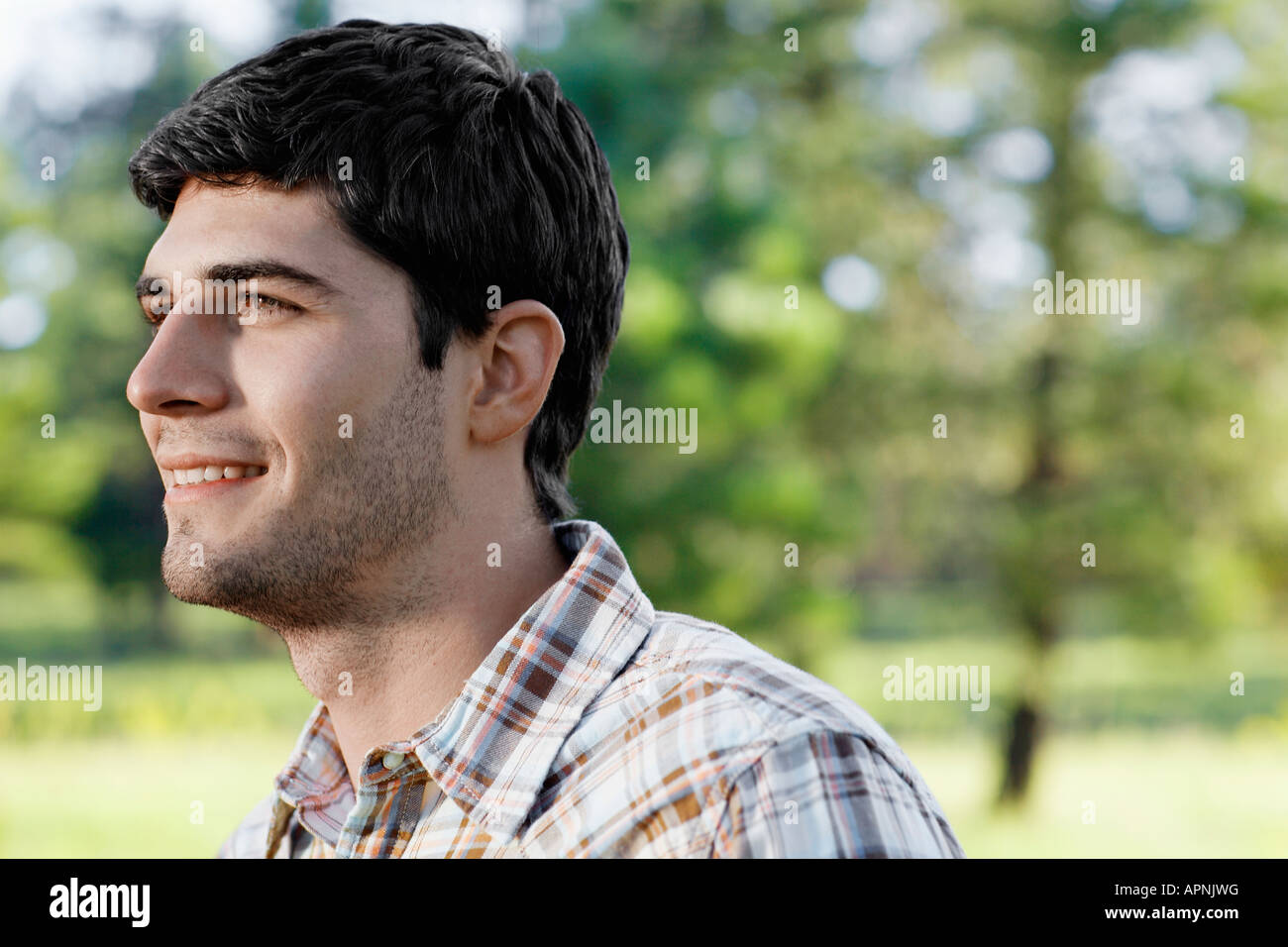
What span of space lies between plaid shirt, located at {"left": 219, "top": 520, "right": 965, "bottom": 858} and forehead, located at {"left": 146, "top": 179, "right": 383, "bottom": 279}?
445mm

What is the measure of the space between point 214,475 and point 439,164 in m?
0.48

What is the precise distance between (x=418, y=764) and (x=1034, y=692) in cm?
677

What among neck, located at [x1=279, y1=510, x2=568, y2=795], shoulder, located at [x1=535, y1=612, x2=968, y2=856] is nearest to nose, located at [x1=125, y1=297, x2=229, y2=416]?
neck, located at [x1=279, y1=510, x2=568, y2=795]

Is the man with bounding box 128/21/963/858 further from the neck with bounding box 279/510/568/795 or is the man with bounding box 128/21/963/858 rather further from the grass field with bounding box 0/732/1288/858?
the grass field with bounding box 0/732/1288/858

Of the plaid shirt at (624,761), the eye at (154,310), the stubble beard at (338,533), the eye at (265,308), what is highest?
the eye at (154,310)

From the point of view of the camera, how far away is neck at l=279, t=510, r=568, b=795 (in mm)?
1437

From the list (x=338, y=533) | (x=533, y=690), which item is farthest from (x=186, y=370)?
(x=533, y=690)

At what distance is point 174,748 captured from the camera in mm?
8430

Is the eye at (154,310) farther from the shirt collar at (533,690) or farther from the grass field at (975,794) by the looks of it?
the grass field at (975,794)

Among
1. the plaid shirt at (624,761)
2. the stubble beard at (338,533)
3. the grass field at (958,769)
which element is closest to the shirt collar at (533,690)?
the plaid shirt at (624,761)

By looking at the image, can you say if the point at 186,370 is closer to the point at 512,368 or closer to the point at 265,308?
the point at 265,308

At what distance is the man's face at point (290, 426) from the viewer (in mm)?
1415

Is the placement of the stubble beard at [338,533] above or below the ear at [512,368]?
below

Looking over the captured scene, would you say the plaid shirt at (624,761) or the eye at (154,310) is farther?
the eye at (154,310)
